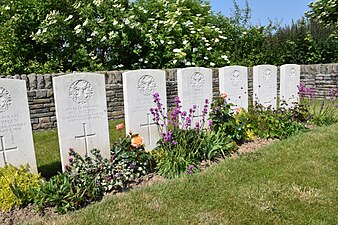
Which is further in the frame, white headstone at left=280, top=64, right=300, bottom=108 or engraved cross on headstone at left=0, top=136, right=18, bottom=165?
white headstone at left=280, top=64, right=300, bottom=108

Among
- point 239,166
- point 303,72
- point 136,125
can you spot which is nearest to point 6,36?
point 136,125

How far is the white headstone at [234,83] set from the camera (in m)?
5.32

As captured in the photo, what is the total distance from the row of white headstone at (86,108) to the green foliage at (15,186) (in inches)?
7.8

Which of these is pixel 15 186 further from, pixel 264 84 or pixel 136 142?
pixel 264 84

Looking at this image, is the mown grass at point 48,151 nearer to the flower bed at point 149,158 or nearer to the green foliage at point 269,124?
the flower bed at point 149,158

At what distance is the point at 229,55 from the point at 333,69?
3.46 m

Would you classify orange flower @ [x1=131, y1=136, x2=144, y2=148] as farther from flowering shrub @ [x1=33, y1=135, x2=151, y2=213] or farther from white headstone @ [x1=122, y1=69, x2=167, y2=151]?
white headstone @ [x1=122, y1=69, x2=167, y2=151]

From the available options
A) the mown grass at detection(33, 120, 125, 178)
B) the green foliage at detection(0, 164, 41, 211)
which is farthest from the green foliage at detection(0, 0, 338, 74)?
Answer: the green foliage at detection(0, 164, 41, 211)

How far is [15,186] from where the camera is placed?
2.93 metres

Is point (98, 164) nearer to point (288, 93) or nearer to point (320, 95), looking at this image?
point (288, 93)

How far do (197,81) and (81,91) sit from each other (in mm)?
2002

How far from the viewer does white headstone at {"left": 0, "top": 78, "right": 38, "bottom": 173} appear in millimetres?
3146

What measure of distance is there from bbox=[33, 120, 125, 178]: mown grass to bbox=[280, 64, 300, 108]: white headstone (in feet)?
12.1

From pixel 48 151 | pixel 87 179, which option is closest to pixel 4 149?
pixel 87 179
